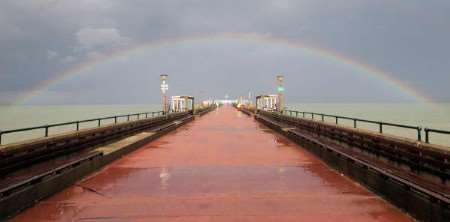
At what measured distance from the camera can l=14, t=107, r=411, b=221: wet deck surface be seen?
780 centimetres

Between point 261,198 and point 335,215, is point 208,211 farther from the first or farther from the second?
point 335,215

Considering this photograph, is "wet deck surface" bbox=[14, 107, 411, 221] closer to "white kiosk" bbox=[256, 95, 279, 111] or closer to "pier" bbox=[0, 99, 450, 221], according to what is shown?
"pier" bbox=[0, 99, 450, 221]

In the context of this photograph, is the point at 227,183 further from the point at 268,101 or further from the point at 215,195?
the point at 268,101

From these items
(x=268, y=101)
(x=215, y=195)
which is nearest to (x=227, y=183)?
(x=215, y=195)

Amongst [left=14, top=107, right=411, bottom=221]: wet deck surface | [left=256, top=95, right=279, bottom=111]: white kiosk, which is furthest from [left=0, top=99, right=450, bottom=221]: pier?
[left=256, top=95, right=279, bottom=111]: white kiosk

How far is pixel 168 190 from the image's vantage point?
33.1 feet

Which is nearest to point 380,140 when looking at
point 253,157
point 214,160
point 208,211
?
point 253,157

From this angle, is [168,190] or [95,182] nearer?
Result: [168,190]

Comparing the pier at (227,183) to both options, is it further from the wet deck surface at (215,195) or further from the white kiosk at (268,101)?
the white kiosk at (268,101)

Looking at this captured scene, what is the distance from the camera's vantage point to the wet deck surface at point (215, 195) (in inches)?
307

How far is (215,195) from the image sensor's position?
950 centimetres

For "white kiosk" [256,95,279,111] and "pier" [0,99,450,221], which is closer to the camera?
"pier" [0,99,450,221]

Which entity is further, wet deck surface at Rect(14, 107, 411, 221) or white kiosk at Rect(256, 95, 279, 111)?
white kiosk at Rect(256, 95, 279, 111)

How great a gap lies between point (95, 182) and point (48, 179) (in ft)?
5.69
